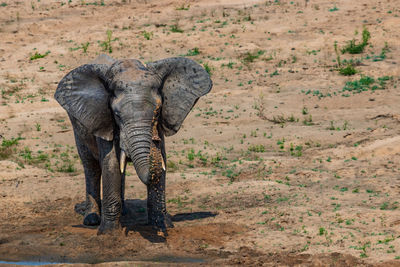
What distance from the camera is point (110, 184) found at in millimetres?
8359

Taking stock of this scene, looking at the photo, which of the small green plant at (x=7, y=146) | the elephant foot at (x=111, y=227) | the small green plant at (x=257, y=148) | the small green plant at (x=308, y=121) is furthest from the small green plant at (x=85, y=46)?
the elephant foot at (x=111, y=227)

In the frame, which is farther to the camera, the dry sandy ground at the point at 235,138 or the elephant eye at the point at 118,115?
the dry sandy ground at the point at 235,138

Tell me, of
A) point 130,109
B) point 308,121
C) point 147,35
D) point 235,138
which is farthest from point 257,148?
point 147,35

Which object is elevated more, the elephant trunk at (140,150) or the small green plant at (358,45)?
the elephant trunk at (140,150)

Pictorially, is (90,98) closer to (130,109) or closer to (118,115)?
(118,115)

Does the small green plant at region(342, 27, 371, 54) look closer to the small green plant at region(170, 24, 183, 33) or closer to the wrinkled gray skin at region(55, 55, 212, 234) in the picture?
the small green plant at region(170, 24, 183, 33)

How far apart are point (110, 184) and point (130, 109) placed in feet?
3.81

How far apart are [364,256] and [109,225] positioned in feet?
9.73

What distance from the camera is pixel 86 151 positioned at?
9461 mm

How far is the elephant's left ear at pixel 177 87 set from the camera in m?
8.25

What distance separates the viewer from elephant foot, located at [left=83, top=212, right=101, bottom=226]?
9464mm

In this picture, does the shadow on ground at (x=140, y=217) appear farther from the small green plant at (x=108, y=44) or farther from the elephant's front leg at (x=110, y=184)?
the small green plant at (x=108, y=44)

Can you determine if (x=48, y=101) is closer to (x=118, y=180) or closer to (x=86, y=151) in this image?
(x=86, y=151)

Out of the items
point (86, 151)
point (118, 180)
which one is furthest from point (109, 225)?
point (86, 151)
